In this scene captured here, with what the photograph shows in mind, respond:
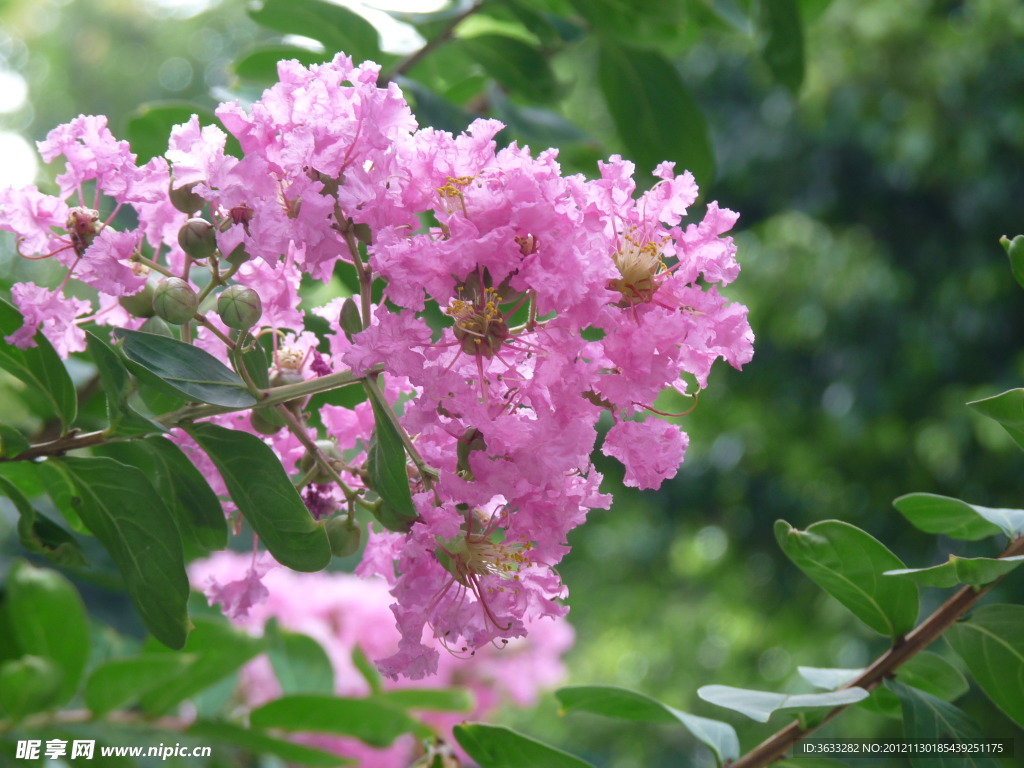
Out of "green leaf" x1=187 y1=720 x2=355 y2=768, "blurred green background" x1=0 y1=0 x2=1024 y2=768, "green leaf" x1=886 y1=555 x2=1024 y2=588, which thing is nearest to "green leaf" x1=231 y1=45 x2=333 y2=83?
"green leaf" x1=187 y1=720 x2=355 y2=768

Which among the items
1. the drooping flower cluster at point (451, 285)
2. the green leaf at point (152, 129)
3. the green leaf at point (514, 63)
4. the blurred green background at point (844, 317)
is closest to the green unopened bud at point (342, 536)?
the drooping flower cluster at point (451, 285)

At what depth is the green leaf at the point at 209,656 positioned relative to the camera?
3.62 feet

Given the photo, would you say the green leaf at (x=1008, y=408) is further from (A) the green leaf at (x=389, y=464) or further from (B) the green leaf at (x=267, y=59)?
(B) the green leaf at (x=267, y=59)

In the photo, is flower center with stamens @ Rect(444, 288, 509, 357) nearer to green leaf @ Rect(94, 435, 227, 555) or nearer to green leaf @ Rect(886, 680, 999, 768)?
green leaf @ Rect(94, 435, 227, 555)

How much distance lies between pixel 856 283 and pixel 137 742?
3.79 meters

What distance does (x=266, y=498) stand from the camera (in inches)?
26.2

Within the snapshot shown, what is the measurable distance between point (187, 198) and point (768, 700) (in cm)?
58

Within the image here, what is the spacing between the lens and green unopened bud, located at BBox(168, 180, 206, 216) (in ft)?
2.11

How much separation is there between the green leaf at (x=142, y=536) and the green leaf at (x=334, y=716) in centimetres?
41

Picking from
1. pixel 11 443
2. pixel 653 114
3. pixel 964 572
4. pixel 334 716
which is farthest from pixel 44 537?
pixel 653 114

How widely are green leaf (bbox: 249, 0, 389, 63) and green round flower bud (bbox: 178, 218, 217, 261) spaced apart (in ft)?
1.79

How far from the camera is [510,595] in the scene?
0.69 m

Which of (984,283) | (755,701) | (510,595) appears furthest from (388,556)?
(984,283)

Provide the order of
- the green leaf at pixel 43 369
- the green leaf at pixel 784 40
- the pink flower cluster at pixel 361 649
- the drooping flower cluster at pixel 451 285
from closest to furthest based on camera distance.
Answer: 1. the drooping flower cluster at pixel 451 285
2. the green leaf at pixel 43 369
3. the green leaf at pixel 784 40
4. the pink flower cluster at pixel 361 649
